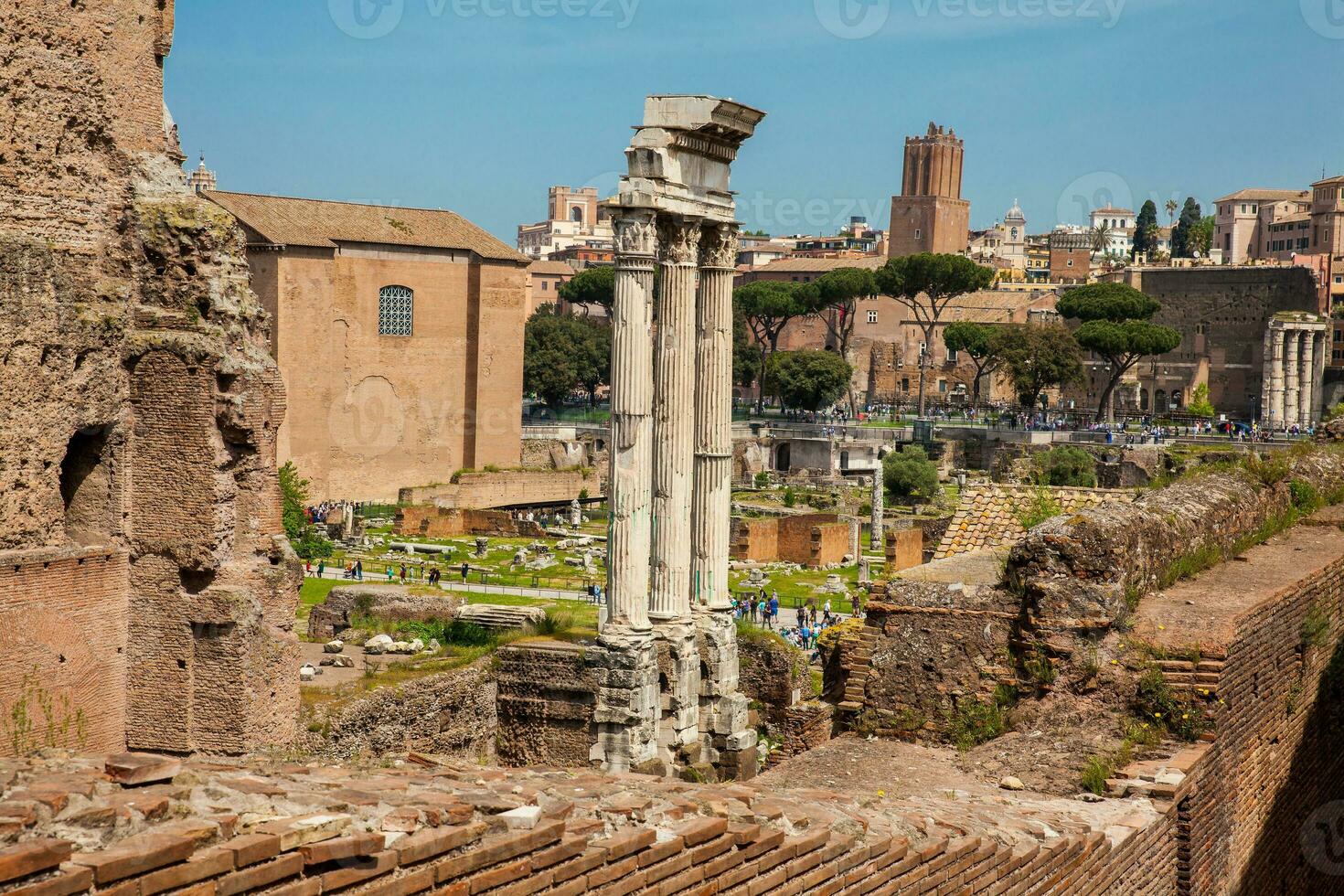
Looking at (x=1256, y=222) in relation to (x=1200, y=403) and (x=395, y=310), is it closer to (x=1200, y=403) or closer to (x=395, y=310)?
(x=1200, y=403)

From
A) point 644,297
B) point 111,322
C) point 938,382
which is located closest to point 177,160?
point 111,322

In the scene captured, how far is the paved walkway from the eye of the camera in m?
25.4

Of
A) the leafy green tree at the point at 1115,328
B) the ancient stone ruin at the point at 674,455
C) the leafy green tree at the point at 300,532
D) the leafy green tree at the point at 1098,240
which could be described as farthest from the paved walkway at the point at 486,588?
the leafy green tree at the point at 1098,240

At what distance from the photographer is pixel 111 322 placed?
11.2 meters

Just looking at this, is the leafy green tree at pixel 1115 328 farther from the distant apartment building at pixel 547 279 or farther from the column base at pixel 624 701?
the column base at pixel 624 701

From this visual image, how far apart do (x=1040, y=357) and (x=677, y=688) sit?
42127 millimetres

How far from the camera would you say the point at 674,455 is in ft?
44.8

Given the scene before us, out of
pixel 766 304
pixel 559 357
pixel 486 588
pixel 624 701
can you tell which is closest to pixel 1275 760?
pixel 624 701

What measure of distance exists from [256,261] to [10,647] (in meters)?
28.2

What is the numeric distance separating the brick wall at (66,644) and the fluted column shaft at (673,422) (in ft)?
13.9

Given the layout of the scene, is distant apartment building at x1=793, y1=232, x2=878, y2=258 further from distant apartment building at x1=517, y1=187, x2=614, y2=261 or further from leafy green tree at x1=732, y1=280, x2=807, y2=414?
leafy green tree at x1=732, y1=280, x2=807, y2=414

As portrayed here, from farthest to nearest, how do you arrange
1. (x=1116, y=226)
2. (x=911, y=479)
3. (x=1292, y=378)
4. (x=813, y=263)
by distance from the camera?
(x=1116, y=226) < (x=813, y=263) < (x=1292, y=378) < (x=911, y=479)

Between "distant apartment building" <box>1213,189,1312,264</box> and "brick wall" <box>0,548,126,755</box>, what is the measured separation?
77.2 meters

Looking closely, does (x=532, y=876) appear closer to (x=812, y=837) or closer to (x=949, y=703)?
(x=812, y=837)
